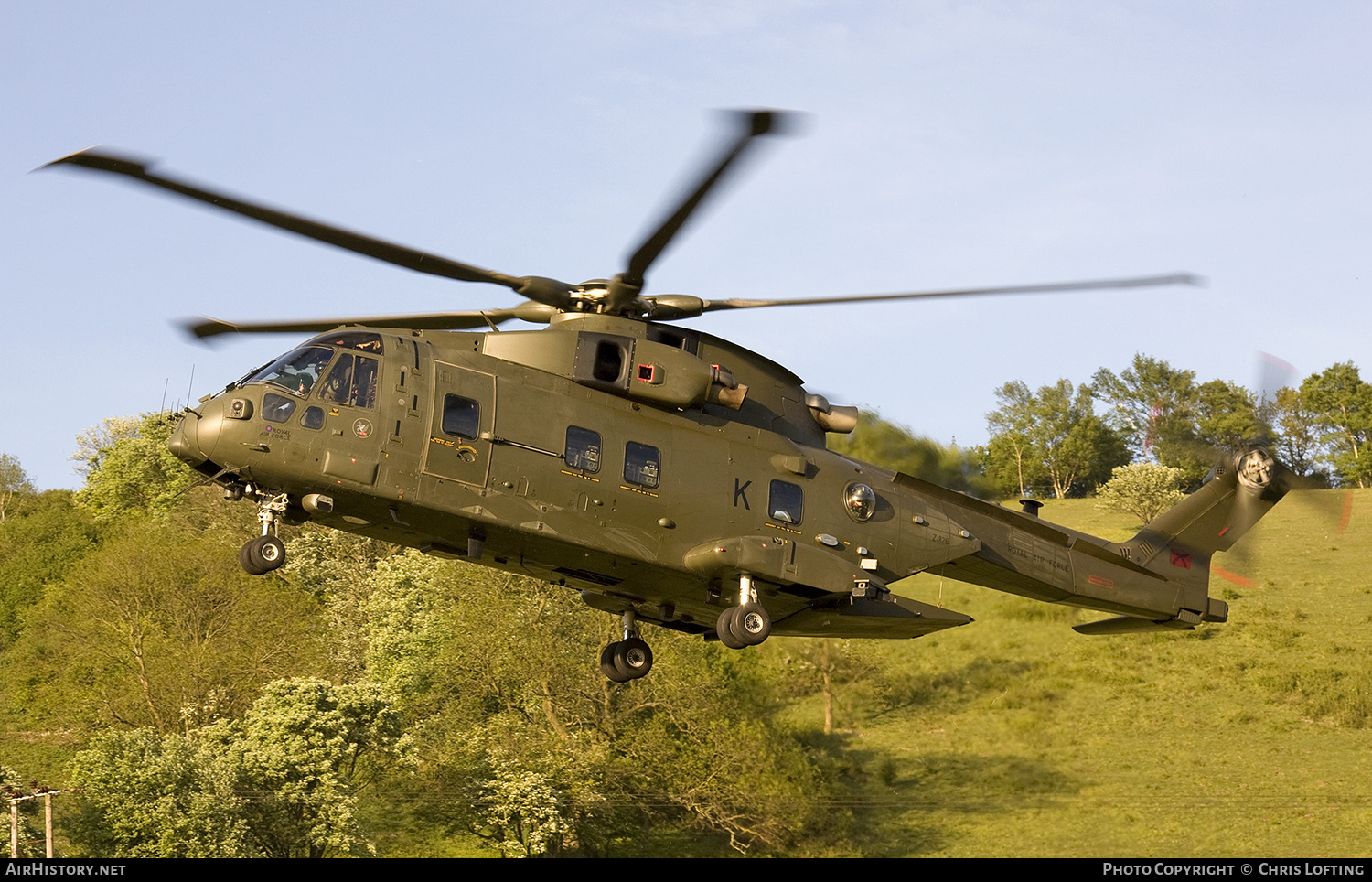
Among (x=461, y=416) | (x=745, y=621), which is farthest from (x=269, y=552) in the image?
(x=745, y=621)

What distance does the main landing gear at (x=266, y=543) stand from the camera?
15.5 meters

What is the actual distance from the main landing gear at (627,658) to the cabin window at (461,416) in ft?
16.2

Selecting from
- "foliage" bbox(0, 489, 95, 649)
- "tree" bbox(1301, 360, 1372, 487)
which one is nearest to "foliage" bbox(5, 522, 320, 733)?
"foliage" bbox(0, 489, 95, 649)

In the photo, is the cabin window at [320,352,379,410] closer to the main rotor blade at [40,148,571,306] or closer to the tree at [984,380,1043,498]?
the main rotor blade at [40,148,571,306]

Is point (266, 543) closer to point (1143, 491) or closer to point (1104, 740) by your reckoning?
point (1104, 740)

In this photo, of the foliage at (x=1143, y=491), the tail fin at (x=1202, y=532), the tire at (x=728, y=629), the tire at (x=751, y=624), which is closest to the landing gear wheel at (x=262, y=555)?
the tire at (x=728, y=629)

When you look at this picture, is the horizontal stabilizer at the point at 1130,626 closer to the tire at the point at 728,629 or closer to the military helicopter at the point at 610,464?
the military helicopter at the point at 610,464

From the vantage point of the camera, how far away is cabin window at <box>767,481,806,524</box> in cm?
1877

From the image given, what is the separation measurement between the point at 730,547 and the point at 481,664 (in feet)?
110

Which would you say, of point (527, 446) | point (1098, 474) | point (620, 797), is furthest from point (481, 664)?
point (1098, 474)

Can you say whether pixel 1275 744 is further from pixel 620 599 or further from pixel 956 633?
pixel 620 599

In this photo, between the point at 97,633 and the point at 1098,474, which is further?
the point at 1098,474

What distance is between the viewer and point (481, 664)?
4962cm

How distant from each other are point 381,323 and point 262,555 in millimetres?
4389
